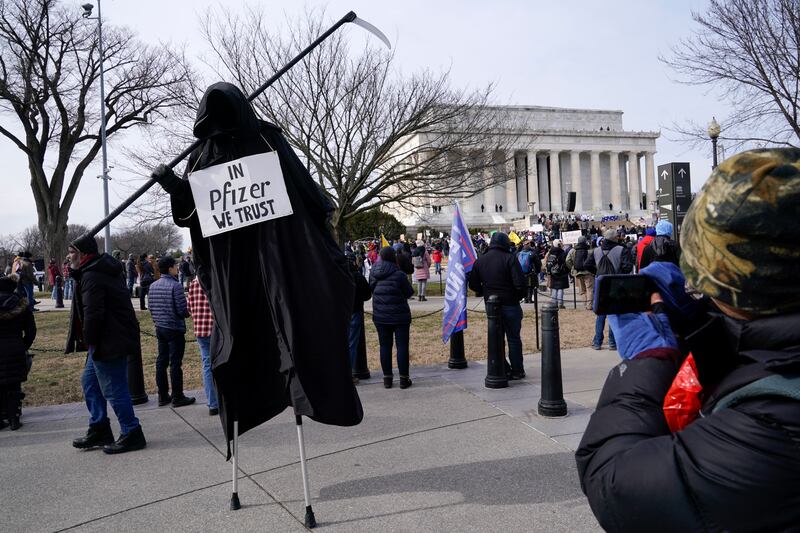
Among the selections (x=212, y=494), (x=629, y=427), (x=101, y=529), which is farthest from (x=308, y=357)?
(x=629, y=427)

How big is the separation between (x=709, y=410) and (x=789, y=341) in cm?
21

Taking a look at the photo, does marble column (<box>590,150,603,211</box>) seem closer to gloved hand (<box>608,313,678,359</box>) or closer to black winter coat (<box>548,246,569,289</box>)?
black winter coat (<box>548,246,569,289</box>)

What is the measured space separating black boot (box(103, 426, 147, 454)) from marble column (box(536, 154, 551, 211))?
3357 inches

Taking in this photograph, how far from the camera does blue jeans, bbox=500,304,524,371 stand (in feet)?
25.2

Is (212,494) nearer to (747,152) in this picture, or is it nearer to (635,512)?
(635,512)

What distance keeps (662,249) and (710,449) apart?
6.99m

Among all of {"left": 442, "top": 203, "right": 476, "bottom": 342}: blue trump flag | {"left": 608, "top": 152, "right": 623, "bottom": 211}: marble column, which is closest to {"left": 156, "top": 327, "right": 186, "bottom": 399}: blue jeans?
{"left": 442, "top": 203, "right": 476, "bottom": 342}: blue trump flag

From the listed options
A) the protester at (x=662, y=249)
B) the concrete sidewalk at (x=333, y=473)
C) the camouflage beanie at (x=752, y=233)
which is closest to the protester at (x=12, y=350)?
the concrete sidewalk at (x=333, y=473)

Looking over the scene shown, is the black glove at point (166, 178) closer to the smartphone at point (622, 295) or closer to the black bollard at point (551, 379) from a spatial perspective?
the smartphone at point (622, 295)

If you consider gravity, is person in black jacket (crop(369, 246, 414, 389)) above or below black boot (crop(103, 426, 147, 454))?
above

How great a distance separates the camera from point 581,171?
87000 millimetres

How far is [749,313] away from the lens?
1224 millimetres

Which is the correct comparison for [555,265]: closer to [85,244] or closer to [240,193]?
[85,244]

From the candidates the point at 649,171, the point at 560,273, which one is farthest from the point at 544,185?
the point at 560,273
